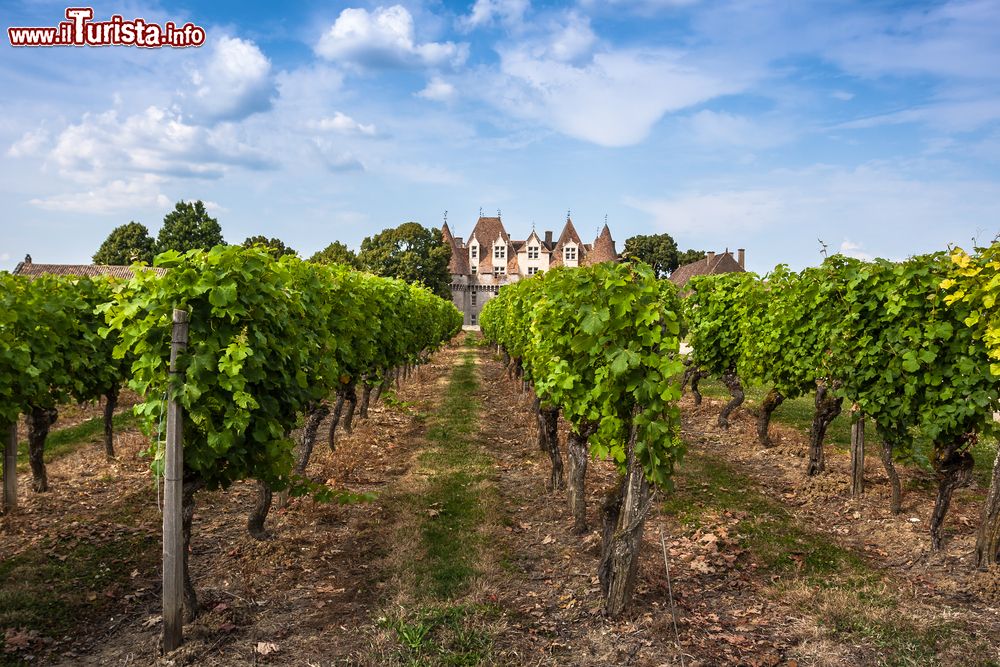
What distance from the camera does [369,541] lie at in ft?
27.5

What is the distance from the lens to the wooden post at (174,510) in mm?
5637

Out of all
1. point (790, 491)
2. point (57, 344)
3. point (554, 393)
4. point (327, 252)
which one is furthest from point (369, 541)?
point (327, 252)

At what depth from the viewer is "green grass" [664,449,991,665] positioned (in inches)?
228

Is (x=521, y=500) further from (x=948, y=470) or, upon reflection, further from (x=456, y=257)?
(x=456, y=257)

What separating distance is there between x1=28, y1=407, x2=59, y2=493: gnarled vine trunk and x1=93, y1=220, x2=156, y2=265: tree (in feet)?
209

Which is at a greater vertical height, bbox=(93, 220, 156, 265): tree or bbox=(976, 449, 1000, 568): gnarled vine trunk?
bbox=(93, 220, 156, 265): tree

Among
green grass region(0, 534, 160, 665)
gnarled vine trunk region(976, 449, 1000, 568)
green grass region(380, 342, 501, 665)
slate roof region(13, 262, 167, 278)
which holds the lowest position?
green grass region(0, 534, 160, 665)

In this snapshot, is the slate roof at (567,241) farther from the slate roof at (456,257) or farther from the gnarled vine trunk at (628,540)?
the gnarled vine trunk at (628,540)

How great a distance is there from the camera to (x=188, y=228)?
68500 mm

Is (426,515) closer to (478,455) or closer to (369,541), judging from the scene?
(369,541)

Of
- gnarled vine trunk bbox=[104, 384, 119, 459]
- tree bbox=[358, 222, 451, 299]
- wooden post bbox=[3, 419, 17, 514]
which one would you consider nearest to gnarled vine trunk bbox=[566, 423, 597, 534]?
wooden post bbox=[3, 419, 17, 514]

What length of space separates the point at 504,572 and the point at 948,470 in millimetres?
6036

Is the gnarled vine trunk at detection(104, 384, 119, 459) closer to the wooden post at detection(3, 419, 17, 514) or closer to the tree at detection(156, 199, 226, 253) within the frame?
the wooden post at detection(3, 419, 17, 514)

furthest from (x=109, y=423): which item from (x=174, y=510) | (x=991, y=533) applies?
(x=991, y=533)
